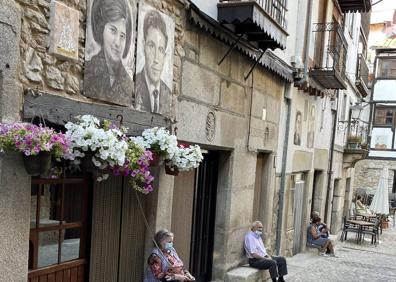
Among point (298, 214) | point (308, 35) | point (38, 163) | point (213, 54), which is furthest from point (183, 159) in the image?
point (298, 214)

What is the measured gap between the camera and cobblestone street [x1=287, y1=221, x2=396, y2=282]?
898 centimetres

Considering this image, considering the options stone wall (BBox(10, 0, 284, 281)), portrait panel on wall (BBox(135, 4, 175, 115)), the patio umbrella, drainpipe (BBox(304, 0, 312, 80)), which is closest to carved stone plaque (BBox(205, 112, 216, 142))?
stone wall (BBox(10, 0, 284, 281))

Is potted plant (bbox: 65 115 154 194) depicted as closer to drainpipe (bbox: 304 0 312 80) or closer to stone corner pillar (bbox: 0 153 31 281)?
stone corner pillar (bbox: 0 153 31 281)

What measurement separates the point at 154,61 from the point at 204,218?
113 inches

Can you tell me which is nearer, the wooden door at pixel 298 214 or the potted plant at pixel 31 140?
the potted plant at pixel 31 140

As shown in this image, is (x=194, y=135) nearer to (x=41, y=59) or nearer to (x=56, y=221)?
(x=56, y=221)

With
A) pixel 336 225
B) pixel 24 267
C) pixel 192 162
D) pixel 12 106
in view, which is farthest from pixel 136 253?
pixel 336 225

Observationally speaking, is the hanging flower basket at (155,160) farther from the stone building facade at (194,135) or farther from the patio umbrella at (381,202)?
the patio umbrella at (381,202)

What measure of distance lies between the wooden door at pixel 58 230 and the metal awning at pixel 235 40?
2358 mm

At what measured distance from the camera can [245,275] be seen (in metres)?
6.72

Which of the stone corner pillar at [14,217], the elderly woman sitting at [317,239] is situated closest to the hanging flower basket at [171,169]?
the stone corner pillar at [14,217]

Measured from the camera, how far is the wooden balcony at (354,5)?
39.7 feet

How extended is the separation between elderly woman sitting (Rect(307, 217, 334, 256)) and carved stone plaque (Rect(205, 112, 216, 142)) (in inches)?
266

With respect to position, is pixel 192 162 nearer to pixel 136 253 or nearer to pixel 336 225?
pixel 136 253
